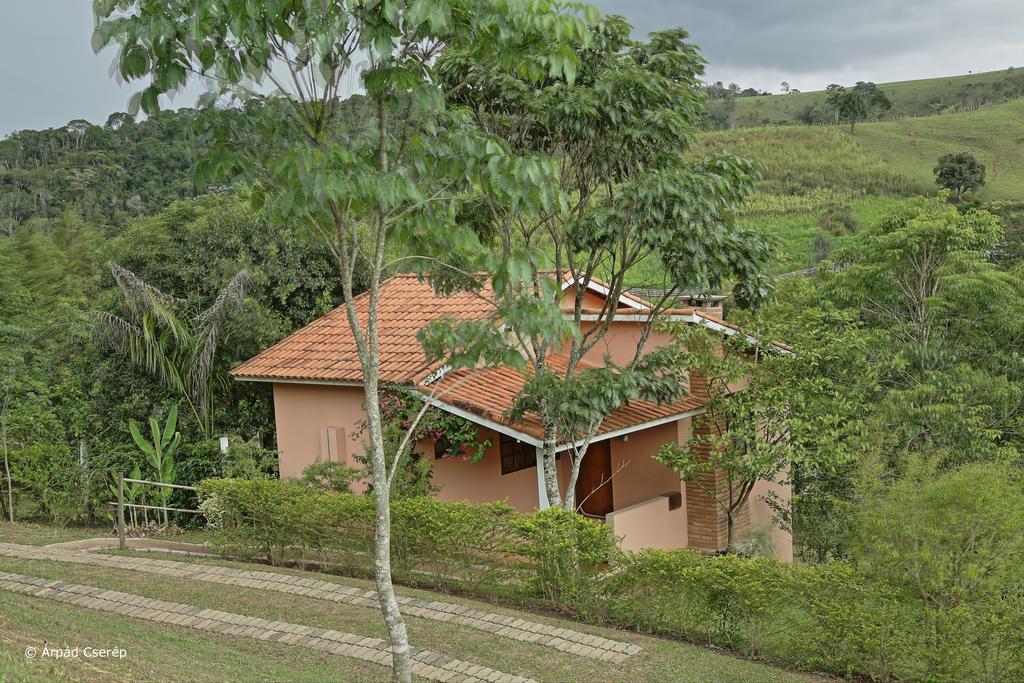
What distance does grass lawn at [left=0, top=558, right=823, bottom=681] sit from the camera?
7.07m

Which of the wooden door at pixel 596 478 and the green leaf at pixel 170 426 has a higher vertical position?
the green leaf at pixel 170 426

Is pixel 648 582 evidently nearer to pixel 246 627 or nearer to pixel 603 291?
pixel 246 627

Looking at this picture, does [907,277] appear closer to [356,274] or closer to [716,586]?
[716,586]

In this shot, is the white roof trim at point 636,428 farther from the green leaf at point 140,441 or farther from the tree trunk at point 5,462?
the tree trunk at point 5,462

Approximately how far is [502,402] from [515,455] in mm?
1873

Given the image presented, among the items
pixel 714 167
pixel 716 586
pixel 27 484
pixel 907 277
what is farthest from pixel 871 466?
pixel 27 484

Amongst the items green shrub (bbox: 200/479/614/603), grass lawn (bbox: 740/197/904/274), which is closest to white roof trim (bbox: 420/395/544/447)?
green shrub (bbox: 200/479/614/603)

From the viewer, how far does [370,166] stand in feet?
21.2

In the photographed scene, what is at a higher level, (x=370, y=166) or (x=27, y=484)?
(x=370, y=166)

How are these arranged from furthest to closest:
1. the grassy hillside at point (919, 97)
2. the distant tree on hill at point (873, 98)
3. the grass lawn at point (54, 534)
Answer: the grassy hillside at point (919, 97)
the distant tree on hill at point (873, 98)
the grass lawn at point (54, 534)

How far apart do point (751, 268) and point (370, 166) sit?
513cm

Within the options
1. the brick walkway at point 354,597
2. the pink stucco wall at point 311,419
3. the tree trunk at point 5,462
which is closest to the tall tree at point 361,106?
the brick walkway at point 354,597

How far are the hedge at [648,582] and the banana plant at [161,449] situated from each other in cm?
387

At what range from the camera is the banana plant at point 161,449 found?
50.1 feet
